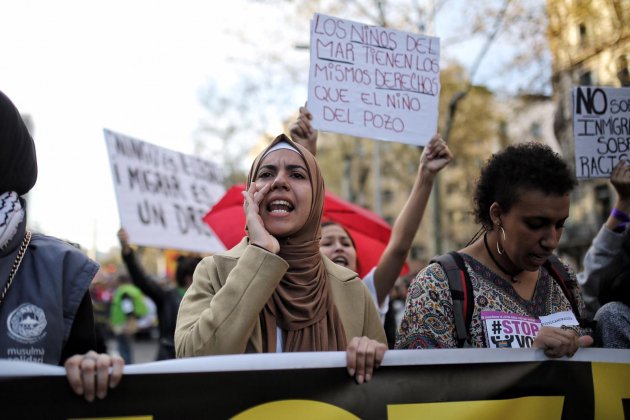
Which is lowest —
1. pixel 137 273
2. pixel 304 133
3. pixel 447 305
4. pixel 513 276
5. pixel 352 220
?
pixel 447 305

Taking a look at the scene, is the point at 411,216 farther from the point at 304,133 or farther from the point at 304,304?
the point at 304,304

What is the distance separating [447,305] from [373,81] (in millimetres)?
1611

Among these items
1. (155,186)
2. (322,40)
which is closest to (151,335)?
(155,186)

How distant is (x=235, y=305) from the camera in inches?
89.6

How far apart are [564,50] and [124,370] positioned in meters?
11.0

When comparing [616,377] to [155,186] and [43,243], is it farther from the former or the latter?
[155,186]

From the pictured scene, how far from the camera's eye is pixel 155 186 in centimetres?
669

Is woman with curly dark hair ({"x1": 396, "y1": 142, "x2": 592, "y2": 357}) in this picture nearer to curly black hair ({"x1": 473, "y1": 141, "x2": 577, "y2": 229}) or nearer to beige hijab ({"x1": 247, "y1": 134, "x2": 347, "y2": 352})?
curly black hair ({"x1": 473, "y1": 141, "x2": 577, "y2": 229})

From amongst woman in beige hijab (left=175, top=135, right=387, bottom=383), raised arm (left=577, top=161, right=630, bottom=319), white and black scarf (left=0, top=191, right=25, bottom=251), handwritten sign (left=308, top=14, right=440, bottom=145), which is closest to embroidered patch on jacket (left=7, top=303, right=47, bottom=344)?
white and black scarf (left=0, top=191, right=25, bottom=251)

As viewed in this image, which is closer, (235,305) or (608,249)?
(235,305)

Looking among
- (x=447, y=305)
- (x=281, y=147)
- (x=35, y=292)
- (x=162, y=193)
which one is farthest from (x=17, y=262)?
(x=162, y=193)

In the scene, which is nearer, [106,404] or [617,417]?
[106,404]

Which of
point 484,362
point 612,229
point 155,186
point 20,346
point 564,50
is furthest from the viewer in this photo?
point 564,50

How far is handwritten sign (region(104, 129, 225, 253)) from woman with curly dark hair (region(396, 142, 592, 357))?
376 centimetres
